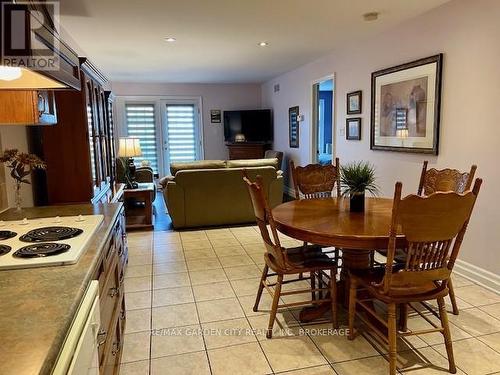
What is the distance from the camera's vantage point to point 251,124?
329 inches

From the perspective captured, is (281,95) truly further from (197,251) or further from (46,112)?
(46,112)

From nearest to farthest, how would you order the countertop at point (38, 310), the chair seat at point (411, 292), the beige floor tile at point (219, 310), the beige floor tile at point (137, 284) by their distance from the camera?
1. the countertop at point (38, 310)
2. the chair seat at point (411, 292)
3. the beige floor tile at point (219, 310)
4. the beige floor tile at point (137, 284)

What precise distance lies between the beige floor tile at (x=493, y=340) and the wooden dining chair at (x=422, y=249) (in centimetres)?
41

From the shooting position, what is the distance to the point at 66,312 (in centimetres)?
98

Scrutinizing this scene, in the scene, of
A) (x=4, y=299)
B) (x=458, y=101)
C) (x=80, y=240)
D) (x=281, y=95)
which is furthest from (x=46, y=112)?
(x=281, y=95)

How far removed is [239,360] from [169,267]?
167 centimetres

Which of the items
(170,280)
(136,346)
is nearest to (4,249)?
(136,346)

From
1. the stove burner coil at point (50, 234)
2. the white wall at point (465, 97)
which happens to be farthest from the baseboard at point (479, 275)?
the stove burner coil at point (50, 234)

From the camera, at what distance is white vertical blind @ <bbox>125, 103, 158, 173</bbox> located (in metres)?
8.43

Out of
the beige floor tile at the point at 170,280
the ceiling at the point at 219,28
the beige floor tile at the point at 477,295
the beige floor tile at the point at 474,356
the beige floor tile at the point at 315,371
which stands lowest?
the beige floor tile at the point at 315,371

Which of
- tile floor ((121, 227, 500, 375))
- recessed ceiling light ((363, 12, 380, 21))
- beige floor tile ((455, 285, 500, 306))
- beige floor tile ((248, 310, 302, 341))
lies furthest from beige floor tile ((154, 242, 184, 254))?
recessed ceiling light ((363, 12, 380, 21))

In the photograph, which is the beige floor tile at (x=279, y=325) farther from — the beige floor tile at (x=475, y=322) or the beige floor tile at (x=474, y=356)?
the beige floor tile at (x=475, y=322)

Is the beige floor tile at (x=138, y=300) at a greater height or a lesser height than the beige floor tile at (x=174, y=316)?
greater

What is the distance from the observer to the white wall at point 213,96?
836 cm
